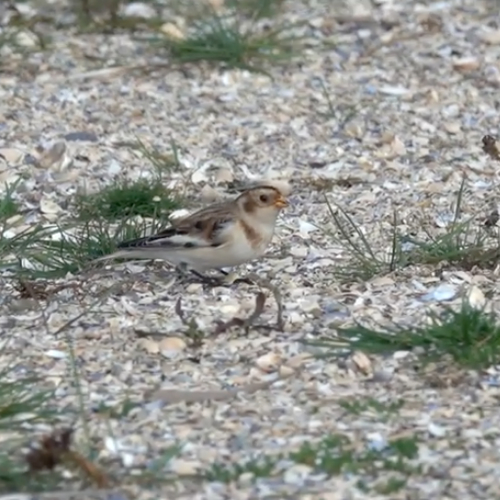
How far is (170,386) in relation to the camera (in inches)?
181

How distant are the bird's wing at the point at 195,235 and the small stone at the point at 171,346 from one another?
2.23ft

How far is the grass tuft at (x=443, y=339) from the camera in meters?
4.68

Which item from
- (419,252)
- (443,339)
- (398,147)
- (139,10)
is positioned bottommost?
(398,147)

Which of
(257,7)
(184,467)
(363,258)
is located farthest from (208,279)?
(257,7)

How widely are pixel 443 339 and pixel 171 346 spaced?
2.54ft

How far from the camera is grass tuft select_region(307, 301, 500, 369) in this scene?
468 cm

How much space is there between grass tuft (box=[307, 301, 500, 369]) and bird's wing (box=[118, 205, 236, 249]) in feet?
2.64

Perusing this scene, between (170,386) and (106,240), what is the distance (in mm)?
1343

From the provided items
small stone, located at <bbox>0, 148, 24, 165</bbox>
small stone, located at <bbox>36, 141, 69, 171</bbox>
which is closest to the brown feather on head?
small stone, located at <bbox>36, 141, 69, 171</bbox>

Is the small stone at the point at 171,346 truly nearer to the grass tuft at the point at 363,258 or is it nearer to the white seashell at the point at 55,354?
the white seashell at the point at 55,354

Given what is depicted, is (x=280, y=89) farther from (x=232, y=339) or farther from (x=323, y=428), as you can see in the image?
(x=323, y=428)

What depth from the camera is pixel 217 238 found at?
5.49 metres

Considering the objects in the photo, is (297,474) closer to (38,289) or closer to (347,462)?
(347,462)

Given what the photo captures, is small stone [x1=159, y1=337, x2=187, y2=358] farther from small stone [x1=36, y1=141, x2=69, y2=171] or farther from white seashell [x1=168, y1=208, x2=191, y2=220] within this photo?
small stone [x1=36, y1=141, x2=69, y2=171]
